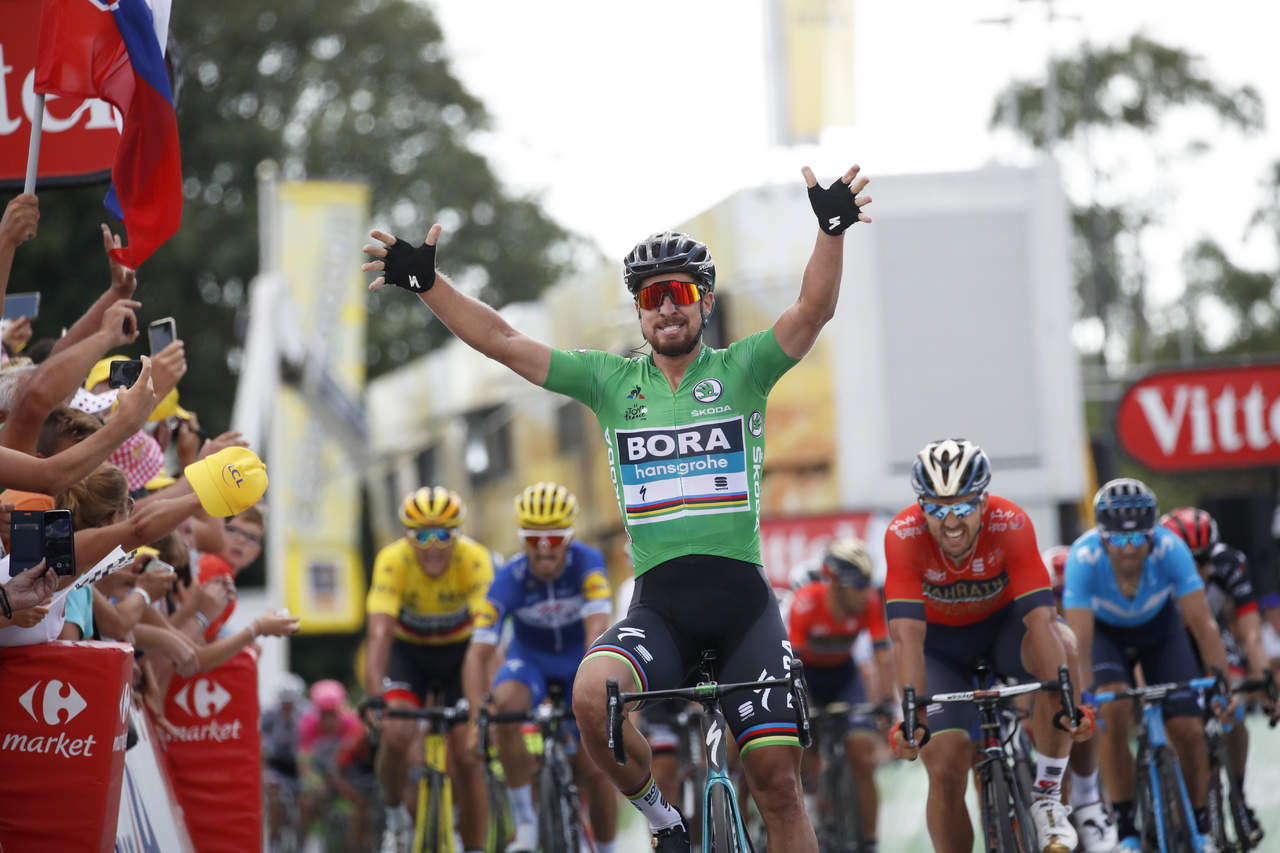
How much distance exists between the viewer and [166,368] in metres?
6.64

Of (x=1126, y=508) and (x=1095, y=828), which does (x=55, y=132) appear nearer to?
(x=1126, y=508)

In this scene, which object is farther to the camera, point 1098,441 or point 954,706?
point 1098,441

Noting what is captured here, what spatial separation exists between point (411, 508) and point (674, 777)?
244cm

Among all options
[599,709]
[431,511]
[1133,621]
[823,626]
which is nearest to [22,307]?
[431,511]

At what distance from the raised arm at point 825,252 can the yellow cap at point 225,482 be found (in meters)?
2.04

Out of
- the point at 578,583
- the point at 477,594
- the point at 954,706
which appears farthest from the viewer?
the point at 477,594

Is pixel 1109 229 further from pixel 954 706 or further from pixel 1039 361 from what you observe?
pixel 954 706

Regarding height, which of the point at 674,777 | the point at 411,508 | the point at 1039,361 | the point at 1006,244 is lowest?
the point at 674,777

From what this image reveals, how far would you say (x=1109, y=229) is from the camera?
52.0 m

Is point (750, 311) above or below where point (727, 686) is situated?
above

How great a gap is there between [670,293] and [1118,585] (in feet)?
15.0

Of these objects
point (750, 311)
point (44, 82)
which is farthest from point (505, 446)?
point (44, 82)

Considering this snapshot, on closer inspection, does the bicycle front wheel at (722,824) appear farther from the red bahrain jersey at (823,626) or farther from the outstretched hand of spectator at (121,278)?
the red bahrain jersey at (823,626)

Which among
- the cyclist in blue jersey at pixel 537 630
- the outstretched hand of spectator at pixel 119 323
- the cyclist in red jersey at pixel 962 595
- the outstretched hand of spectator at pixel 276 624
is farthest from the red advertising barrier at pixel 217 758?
the cyclist in red jersey at pixel 962 595
